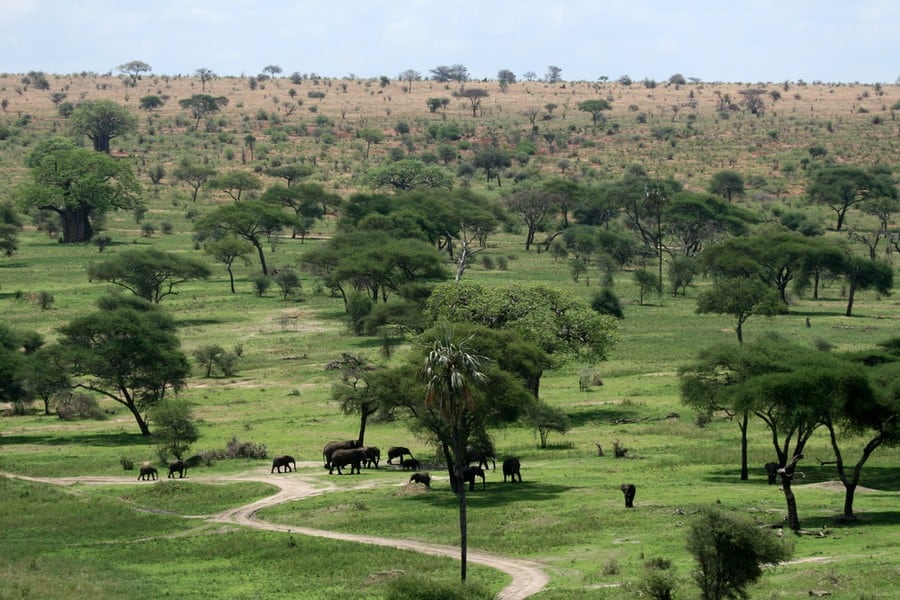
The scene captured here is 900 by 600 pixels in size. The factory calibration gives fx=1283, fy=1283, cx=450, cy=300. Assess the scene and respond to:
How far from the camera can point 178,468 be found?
55625mm

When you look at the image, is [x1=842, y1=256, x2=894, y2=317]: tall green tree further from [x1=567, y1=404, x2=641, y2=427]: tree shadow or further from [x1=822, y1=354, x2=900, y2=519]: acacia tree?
[x1=822, y1=354, x2=900, y2=519]: acacia tree

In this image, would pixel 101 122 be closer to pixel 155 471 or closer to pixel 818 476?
pixel 155 471

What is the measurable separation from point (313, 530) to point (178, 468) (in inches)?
522

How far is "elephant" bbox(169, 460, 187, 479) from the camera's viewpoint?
55375mm

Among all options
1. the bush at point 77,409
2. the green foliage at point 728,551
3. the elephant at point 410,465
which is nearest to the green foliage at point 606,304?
the bush at point 77,409

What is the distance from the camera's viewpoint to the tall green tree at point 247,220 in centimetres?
11862

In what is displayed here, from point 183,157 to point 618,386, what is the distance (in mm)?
115948

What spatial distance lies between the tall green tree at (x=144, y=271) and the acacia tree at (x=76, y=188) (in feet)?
76.7

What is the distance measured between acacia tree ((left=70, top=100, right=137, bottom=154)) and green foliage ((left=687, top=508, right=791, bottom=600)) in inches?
6095

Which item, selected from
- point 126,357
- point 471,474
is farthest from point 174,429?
point 471,474

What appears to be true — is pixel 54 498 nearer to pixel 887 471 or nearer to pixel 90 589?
pixel 90 589

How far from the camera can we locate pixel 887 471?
166ft

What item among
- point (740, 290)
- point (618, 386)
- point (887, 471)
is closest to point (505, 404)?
point (887, 471)

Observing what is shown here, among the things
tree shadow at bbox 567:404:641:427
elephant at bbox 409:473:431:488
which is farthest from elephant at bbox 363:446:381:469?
tree shadow at bbox 567:404:641:427
